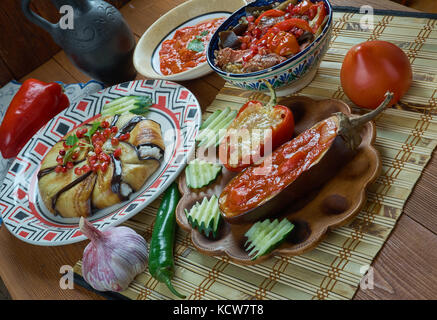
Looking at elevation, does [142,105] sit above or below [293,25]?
below

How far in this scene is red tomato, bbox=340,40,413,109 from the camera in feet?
5.44

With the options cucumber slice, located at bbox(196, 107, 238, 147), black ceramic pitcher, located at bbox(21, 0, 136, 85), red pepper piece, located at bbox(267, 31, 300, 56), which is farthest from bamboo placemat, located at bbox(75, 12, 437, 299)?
black ceramic pitcher, located at bbox(21, 0, 136, 85)

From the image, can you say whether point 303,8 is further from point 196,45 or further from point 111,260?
point 111,260

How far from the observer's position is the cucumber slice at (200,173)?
1.80m

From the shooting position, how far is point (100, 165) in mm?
2041

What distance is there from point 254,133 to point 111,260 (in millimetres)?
806

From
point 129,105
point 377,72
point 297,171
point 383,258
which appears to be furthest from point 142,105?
point 383,258

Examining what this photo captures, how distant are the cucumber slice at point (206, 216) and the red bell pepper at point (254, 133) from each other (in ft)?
0.64

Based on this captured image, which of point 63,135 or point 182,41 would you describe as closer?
point 63,135

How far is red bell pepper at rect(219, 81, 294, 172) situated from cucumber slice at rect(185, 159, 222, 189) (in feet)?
0.20

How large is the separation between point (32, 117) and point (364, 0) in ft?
7.34

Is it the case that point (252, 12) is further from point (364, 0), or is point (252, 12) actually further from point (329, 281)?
point (329, 281)

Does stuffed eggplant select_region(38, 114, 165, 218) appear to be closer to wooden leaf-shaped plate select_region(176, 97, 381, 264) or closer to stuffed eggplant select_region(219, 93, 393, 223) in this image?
wooden leaf-shaped plate select_region(176, 97, 381, 264)

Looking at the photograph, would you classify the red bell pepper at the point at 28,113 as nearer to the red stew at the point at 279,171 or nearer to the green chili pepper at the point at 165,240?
the green chili pepper at the point at 165,240
